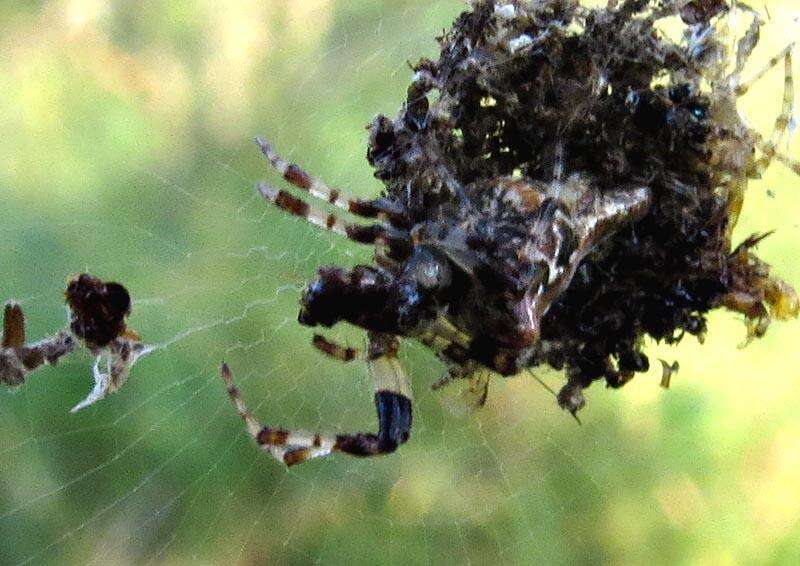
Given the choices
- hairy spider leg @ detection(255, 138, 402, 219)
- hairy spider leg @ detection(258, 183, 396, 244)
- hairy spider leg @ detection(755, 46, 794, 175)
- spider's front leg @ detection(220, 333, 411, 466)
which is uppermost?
hairy spider leg @ detection(755, 46, 794, 175)

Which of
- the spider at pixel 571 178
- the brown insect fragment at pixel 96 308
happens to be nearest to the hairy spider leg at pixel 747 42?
the spider at pixel 571 178

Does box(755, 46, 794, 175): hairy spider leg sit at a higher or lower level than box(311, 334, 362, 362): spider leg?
higher

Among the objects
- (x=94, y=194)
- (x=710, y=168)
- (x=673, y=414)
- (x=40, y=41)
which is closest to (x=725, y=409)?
(x=673, y=414)

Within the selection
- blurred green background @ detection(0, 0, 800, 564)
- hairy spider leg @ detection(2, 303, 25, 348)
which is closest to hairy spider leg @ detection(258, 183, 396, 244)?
hairy spider leg @ detection(2, 303, 25, 348)

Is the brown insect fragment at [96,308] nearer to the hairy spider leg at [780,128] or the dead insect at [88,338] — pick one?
the dead insect at [88,338]

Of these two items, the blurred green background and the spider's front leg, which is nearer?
the spider's front leg

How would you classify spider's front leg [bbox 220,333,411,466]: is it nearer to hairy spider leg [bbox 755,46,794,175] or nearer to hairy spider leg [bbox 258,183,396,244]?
hairy spider leg [bbox 258,183,396,244]

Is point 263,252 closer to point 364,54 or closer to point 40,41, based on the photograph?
point 364,54
